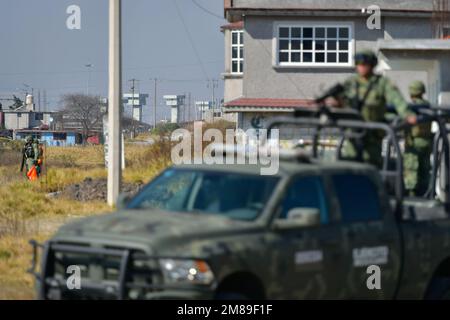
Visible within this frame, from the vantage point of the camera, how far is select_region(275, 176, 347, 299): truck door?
8075 millimetres

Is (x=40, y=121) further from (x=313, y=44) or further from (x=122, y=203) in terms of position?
(x=122, y=203)

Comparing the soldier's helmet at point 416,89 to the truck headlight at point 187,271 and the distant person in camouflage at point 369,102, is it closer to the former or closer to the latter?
the distant person in camouflage at point 369,102

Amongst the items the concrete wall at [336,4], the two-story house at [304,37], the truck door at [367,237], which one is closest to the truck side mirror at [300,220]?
the truck door at [367,237]

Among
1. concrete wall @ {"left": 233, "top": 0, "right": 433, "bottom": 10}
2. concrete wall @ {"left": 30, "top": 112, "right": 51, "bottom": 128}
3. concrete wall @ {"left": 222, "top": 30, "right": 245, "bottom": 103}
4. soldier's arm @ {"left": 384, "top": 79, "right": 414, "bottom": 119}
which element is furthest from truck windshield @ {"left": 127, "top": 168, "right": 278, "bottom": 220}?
concrete wall @ {"left": 30, "top": 112, "right": 51, "bottom": 128}

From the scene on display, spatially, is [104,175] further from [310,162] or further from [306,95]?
[310,162]

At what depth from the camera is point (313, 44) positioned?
32156 millimetres

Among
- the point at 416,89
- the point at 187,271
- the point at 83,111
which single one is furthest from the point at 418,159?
the point at 83,111

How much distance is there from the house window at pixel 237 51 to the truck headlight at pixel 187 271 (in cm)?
3125

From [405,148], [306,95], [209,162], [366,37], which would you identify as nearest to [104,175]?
[306,95]

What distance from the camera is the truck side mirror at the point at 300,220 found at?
317 inches

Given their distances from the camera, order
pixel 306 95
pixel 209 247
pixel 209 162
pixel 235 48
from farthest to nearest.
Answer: pixel 235 48, pixel 306 95, pixel 209 162, pixel 209 247

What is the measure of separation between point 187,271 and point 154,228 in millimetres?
514

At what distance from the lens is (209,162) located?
9422 mm
